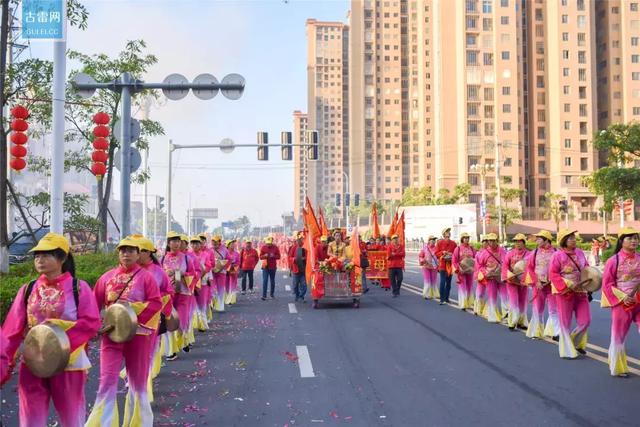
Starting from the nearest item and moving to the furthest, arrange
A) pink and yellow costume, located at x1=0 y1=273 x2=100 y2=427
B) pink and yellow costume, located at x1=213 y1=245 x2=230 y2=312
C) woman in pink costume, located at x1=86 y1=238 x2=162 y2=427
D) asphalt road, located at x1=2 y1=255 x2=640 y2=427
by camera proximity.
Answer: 1. pink and yellow costume, located at x1=0 y1=273 x2=100 y2=427
2. woman in pink costume, located at x1=86 y1=238 x2=162 y2=427
3. asphalt road, located at x1=2 y1=255 x2=640 y2=427
4. pink and yellow costume, located at x1=213 y1=245 x2=230 y2=312

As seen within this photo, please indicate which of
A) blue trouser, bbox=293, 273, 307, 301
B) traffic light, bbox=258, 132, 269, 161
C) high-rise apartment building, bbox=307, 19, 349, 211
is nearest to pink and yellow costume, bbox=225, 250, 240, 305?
blue trouser, bbox=293, 273, 307, 301

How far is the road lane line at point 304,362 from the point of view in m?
8.49

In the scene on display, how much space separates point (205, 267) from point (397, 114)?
417ft

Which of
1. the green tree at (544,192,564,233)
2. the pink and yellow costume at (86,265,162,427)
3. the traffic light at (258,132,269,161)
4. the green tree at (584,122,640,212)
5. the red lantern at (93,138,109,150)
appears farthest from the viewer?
the green tree at (544,192,564,233)

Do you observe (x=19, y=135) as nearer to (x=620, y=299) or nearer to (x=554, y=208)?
(x=620, y=299)

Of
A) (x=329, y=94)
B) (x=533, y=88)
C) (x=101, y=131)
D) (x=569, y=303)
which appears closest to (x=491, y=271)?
(x=569, y=303)

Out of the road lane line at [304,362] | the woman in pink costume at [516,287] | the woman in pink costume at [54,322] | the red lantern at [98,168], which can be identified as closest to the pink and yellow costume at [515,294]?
the woman in pink costume at [516,287]

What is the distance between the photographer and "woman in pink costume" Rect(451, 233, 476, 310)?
15844mm

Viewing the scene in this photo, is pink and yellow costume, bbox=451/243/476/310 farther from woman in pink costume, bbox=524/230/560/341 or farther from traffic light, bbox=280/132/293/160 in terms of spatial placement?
traffic light, bbox=280/132/293/160

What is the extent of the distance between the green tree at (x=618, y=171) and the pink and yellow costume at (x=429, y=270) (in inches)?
407

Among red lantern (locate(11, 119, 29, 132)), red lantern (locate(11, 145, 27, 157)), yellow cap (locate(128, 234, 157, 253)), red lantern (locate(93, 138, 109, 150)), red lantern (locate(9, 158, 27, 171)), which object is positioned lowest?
yellow cap (locate(128, 234, 157, 253))

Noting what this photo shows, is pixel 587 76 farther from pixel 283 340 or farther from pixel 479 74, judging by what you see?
pixel 283 340

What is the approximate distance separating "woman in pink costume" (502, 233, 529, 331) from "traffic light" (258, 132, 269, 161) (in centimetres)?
1211

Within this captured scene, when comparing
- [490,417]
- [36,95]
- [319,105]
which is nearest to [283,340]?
[490,417]
